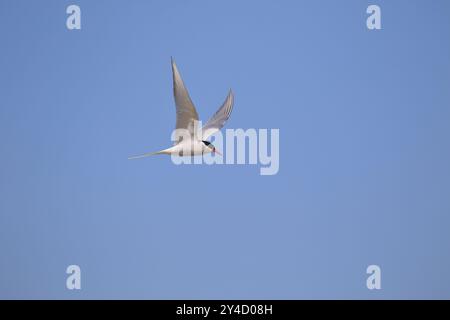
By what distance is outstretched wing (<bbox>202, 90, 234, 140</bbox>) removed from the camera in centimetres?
1677

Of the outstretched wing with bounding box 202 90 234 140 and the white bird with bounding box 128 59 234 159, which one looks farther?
the outstretched wing with bounding box 202 90 234 140

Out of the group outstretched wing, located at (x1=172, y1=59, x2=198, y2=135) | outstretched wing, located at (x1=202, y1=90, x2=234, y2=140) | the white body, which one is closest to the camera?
outstretched wing, located at (x1=172, y1=59, x2=198, y2=135)

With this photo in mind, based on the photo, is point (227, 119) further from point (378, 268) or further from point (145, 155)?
point (378, 268)

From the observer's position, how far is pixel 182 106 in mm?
16031

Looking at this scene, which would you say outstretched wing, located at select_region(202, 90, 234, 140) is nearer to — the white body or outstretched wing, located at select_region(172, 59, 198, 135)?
the white body

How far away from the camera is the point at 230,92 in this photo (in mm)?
16781

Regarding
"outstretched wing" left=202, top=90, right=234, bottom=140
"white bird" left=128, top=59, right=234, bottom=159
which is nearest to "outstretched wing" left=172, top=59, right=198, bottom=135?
"white bird" left=128, top=59, right=234, bottom=159

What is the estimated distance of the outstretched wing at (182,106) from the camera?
15781mm

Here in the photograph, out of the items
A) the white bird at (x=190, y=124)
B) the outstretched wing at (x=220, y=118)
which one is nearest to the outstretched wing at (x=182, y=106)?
the white bird at (x=190, y=124)

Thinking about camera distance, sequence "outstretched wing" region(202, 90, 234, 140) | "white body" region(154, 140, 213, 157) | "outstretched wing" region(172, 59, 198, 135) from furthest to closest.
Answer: "outstretched wing" region(202, 90, 234, 140) < "white body" region(154, 140, 213, 157) < "outstretched wing" region(172, 59, 198, 135)

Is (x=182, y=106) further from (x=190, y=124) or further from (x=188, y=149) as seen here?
(x=188, y=149)

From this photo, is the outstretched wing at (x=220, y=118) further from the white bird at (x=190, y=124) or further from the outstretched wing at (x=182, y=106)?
the outstretched wing at (x=182, y=106)
